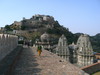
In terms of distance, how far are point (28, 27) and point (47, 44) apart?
58910 mm

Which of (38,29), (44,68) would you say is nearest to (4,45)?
(44,68)

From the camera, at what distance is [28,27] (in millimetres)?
93312

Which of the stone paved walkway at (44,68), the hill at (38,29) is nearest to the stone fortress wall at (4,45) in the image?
the stone paved walkway at (44,68)

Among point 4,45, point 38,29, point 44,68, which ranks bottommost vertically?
point 44,68

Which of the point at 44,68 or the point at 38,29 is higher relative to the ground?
the point at 38,29

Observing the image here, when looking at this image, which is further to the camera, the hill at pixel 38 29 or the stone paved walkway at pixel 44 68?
the hill at pixel 38 29

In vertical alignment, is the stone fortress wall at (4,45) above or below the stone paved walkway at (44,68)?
above

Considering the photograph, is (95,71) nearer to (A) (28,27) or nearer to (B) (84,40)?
(B) (84,40)

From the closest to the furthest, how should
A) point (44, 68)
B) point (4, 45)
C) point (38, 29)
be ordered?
point (44, 68)
point (4, 45)
point (38, 29)

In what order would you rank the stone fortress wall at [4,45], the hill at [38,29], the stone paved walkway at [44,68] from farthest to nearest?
the hill at [38,29] < the stone fortress wall at [4,45] < the stone paved walkway at [44,68]

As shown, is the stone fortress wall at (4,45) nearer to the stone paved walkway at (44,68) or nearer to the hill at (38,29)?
the stone paved walkway at (44,68)

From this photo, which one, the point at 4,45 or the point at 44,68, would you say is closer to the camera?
the point at 44,68

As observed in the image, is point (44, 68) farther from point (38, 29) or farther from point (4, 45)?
point (38, 29)

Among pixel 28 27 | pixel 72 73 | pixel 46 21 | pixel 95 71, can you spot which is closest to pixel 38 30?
pixel 28 27
